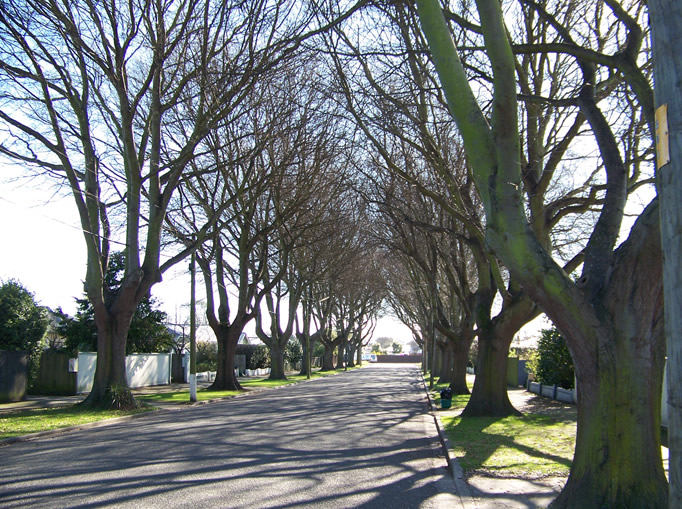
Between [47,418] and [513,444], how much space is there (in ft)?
38.1

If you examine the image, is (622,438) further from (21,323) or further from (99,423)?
(21,323)

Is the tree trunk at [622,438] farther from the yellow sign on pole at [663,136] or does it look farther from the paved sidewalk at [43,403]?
the paved sidewalk at [43,403]

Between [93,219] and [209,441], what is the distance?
10.0 meters

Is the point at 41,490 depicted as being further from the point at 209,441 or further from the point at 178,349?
the point at 178,349

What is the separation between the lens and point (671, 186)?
9.43ft

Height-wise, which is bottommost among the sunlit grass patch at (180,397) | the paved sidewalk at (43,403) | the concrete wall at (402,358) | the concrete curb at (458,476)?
the concrete wall at (402,358)

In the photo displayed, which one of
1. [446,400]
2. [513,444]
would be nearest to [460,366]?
[446,400]

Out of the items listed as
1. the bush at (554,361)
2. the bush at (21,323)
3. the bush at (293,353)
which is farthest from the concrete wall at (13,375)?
the bush at (293,353)

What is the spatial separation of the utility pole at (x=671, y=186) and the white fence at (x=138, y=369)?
25739 millimetres

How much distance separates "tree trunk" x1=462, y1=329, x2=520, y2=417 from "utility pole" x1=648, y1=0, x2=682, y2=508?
13886 mm

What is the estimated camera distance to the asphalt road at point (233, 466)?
281 inches

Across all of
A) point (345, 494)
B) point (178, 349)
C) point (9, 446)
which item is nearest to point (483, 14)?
point (345, 494)

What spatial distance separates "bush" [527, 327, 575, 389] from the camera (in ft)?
77.3

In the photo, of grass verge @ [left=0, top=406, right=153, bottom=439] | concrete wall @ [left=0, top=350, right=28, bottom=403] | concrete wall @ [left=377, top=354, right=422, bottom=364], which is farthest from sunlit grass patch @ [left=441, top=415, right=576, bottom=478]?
concrete wall @ [left=377, top=354, right=422, bottom=364]
